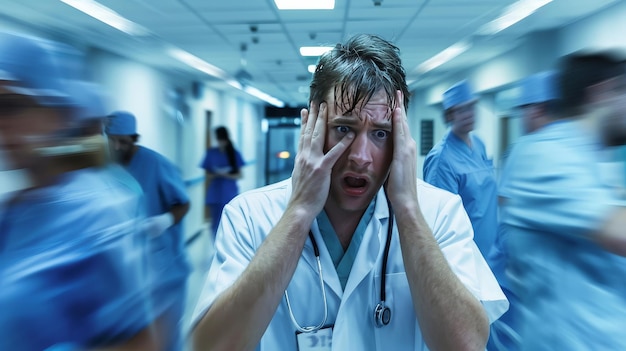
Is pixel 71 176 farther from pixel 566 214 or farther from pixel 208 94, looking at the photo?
pixel 208 94

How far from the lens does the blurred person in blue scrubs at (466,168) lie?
2.04 m

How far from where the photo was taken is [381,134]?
935 mm

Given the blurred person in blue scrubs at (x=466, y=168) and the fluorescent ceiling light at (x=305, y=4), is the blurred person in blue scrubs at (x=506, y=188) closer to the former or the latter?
the blurred person in blue scrubs at (x=466, y=168)

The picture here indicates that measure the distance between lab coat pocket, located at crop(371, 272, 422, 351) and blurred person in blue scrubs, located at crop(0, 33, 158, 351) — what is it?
0.44 metres

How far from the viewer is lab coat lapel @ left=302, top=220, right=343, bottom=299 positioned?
0.91m

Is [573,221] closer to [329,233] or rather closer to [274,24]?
[329,233]

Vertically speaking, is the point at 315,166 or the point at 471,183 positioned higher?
the point at 315,166

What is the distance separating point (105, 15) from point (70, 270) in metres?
3.59

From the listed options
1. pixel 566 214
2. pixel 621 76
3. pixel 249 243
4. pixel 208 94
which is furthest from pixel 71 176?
pixel 208 94

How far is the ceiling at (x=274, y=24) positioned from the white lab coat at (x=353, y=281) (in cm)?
229

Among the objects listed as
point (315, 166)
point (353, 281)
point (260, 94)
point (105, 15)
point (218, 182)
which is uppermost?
point (260, 94)

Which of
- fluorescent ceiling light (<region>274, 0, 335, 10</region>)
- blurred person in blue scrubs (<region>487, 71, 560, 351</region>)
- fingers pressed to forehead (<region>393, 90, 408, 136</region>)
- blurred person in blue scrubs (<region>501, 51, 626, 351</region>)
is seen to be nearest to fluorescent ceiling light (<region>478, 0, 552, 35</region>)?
fluorescent ceiling light (<region>274, 0, 335, 10</region>)

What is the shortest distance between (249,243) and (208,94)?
8276mm

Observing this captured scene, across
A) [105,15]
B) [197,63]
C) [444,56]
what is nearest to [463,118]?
[105,15]
